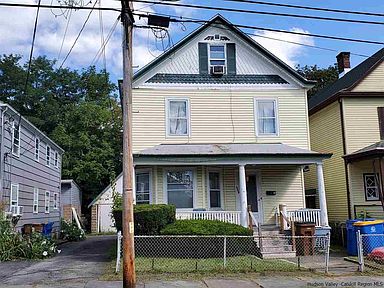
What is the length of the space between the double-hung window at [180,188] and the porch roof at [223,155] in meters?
1.14

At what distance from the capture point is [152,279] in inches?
412

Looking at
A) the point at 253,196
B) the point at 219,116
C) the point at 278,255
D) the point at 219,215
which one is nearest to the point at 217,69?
the point at 219,116

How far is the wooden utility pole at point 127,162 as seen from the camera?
8445 mm

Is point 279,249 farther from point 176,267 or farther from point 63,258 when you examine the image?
point 63,258

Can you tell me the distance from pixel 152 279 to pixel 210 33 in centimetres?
1189

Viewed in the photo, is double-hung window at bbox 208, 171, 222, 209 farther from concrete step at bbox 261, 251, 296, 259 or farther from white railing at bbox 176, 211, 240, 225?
concrete step at bbox 261, 251, 296, 259

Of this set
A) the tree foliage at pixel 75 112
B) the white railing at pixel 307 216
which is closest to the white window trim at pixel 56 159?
the tree foliage at pixel 75 112

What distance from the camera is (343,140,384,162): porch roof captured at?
17297mm

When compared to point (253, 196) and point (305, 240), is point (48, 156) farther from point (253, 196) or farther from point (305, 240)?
point (305, 240)

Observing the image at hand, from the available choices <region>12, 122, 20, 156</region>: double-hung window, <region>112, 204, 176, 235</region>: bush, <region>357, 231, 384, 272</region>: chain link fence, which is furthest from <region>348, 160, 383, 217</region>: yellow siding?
<region>12, 122, 20, 156</region>: double-hung window

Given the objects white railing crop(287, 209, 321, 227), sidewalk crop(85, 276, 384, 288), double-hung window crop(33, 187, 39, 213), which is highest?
double-hung window crop(33, 187, 39, 213)

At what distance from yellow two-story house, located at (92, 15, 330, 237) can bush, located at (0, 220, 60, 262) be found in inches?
168

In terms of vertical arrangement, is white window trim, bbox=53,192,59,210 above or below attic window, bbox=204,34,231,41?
below

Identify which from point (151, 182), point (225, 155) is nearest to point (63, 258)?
point (151, 182)
